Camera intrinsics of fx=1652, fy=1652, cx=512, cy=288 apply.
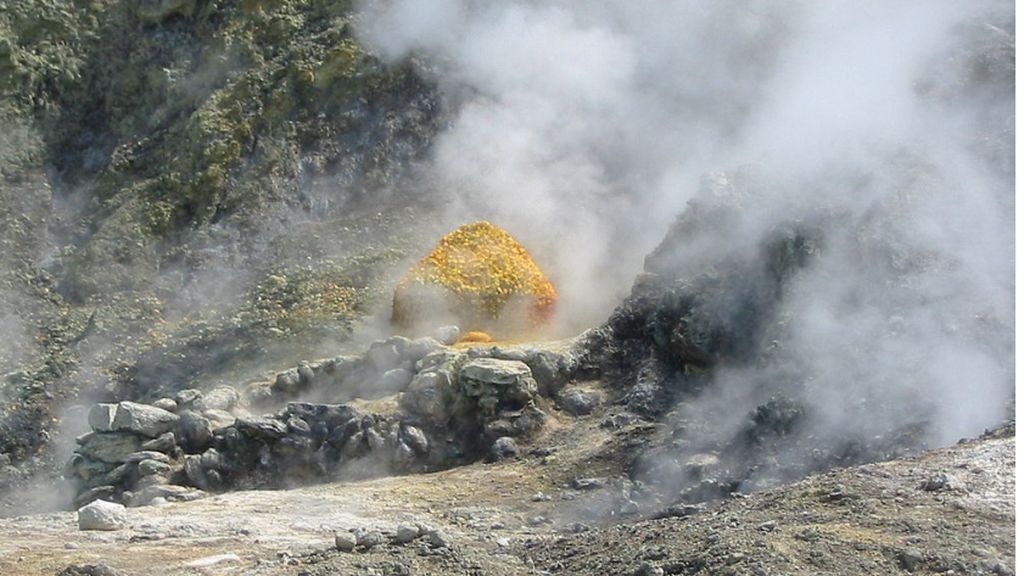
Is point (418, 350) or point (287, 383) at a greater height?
point (418, 350)

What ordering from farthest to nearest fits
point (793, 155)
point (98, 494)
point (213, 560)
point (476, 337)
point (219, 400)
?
point (476, 337) < point (219, 400) < point (793, 155) < point (98, 494) < point (213, 560)

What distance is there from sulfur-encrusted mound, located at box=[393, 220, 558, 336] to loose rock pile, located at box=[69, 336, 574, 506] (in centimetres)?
255

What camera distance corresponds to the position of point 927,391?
1279 centimetres

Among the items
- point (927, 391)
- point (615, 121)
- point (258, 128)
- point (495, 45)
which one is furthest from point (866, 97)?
point (258, 128)

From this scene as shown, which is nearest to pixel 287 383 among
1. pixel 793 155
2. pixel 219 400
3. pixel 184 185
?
pixel 219 400

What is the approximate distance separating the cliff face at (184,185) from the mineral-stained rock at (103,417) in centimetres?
340

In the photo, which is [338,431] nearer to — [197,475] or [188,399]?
[197,475]

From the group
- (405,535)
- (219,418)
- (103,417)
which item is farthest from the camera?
(219,418)

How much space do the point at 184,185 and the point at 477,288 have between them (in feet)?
19.2

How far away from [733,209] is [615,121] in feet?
22.8

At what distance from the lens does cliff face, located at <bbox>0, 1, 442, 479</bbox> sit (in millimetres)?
20391

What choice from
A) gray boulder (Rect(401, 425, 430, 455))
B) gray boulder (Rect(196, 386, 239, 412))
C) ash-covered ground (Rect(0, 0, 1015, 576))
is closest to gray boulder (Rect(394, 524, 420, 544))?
ash-covered ground (Rect(0, 0, 1015, 576))

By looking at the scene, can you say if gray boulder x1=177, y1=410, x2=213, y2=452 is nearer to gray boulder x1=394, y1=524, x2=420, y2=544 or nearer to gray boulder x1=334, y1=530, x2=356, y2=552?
gray boulder x1=334, y1=530, x2=356, y2=552

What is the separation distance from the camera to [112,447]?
15438 millimetres
